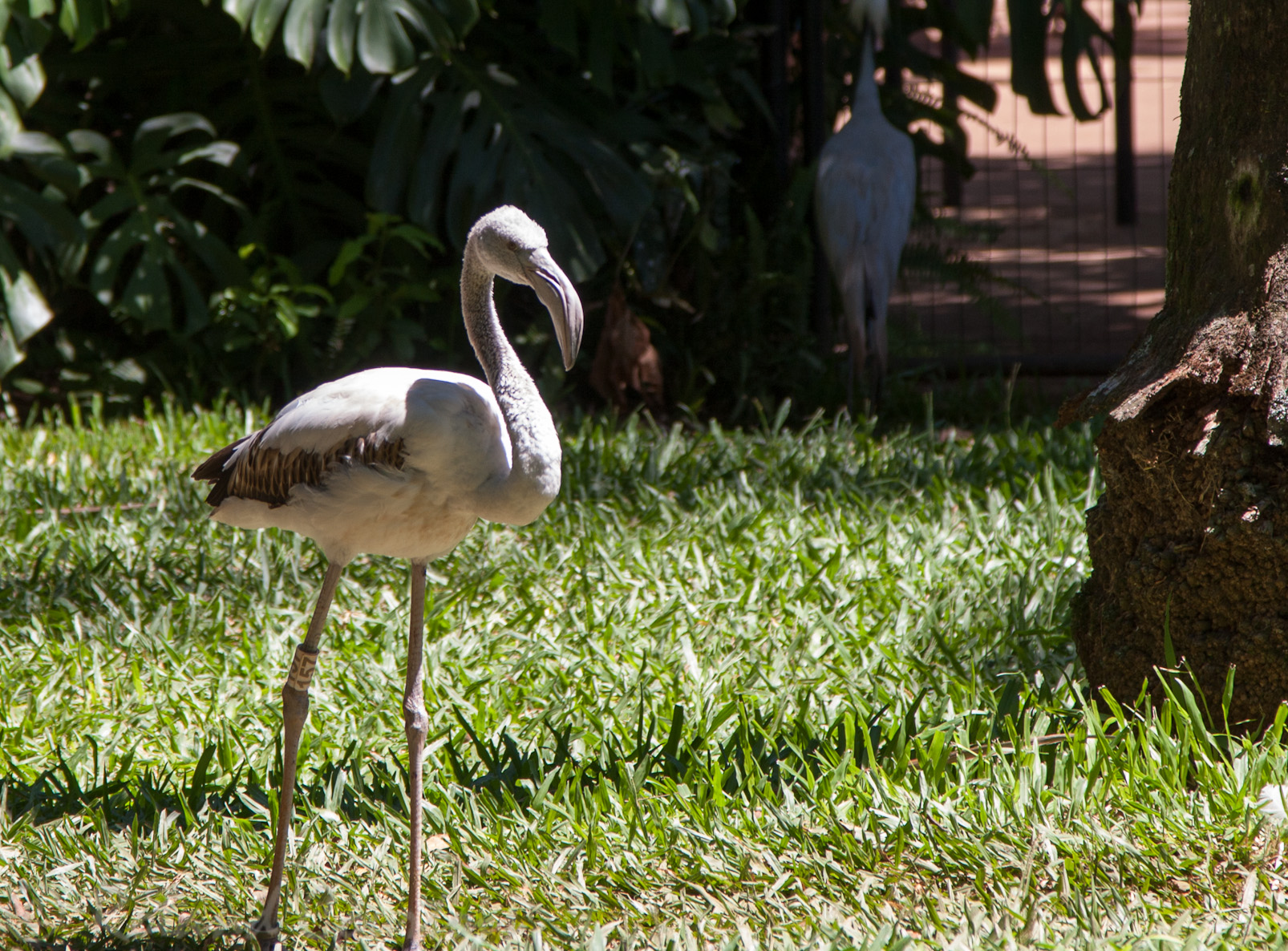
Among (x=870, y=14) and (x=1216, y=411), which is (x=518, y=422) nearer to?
(x=1216, y=411)

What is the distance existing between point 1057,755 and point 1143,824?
25 cm

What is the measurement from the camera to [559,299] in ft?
7.61

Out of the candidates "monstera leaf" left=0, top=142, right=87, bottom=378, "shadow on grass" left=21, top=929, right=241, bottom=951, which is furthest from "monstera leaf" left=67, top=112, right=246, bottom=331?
"shadow on grass" left=21, top=929, right=241, bottom=951

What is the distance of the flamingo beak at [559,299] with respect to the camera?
7.54 feet

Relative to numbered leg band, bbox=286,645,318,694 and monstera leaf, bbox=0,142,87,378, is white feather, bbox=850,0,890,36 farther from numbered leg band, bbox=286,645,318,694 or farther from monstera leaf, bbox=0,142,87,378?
numbered leg band, bbox=286,645,318,694

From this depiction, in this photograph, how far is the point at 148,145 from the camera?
5.83m

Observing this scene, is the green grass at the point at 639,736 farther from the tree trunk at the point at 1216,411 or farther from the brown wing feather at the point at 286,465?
the brown wing feather at the point at 286,465

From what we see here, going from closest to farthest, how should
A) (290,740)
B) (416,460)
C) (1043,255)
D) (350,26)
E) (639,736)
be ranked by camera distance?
(416,460) < (290,740) < (639,736) < (350,26) < (1043,255)

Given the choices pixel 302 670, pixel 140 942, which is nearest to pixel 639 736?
pixel 302 670

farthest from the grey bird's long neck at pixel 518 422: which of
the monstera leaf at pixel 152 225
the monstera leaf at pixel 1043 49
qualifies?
the monstera leaf at pixel 1043 49

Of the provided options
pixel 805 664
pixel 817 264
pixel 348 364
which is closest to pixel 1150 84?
pixel 817 264

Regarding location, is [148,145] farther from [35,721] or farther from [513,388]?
[513,388]

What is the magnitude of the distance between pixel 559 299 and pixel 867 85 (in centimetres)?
413

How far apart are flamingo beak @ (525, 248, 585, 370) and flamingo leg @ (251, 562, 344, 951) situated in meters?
0.63
